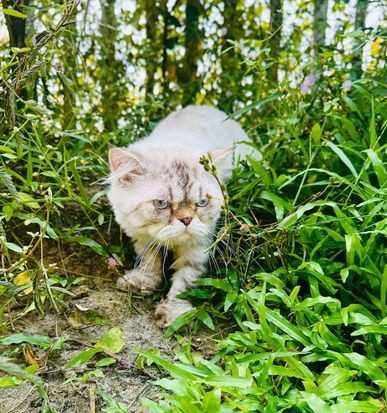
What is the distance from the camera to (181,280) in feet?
7.91

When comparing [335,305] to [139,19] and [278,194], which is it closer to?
[278,194]

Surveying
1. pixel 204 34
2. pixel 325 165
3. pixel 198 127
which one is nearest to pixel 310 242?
pixel 325 165

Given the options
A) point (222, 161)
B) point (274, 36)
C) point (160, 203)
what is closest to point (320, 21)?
point (274, 36)

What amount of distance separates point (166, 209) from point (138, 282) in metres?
0.42

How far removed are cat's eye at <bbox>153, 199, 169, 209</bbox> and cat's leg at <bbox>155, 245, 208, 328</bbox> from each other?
0.27 meters

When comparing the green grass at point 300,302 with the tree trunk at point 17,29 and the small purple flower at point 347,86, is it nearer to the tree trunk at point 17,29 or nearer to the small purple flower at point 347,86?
the small purple flower at point 347,86

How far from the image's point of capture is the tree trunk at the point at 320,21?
364cm

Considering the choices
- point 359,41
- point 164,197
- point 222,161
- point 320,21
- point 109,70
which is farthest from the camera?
point 109,70

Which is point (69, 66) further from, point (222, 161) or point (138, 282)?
point (138, 282)

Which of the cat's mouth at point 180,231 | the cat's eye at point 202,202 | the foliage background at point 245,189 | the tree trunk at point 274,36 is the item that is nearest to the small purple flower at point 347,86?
the foliage background at point 245,189

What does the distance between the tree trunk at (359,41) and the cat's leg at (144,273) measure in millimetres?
1701

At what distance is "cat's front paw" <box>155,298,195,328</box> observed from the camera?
88.0 inches

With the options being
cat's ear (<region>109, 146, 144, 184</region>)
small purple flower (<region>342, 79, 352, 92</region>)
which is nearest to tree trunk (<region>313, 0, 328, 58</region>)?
small purple flower (<region>342, 79, 352, 92</region>)

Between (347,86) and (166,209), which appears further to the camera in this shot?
(347,86)
